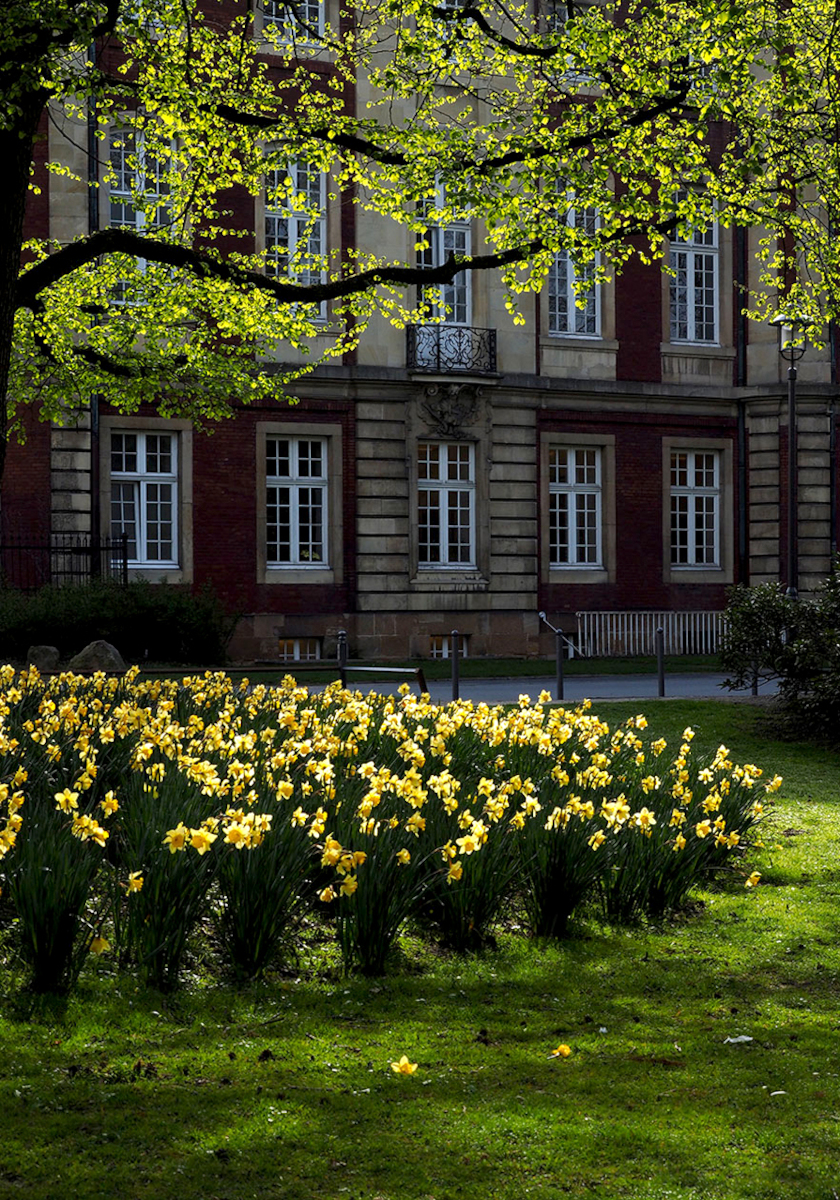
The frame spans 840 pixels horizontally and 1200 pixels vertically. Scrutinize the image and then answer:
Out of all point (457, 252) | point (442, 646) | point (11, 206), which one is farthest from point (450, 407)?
point (11, 206)

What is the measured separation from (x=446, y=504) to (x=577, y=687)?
871 centimetres

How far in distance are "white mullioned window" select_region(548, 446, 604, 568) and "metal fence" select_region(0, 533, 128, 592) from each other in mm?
9517

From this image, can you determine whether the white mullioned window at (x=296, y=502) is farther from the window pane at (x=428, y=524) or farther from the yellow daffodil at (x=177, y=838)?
the yellow daffodil at (x=177, y=838)

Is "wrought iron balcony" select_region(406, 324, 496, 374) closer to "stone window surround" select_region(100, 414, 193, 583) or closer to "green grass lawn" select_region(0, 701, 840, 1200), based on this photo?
"stone window surround" select_region(100, 414, 193, 583)

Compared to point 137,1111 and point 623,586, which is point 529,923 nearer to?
point 137,1111

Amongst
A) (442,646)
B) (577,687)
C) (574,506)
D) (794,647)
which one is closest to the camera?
(794,647)

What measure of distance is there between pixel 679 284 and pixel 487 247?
15.3 feet

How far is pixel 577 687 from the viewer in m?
21.9

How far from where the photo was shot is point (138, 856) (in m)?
5.71

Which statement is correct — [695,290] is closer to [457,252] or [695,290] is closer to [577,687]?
[457,252]

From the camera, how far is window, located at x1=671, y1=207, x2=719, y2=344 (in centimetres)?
3219

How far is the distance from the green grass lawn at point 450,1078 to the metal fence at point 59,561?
781 inches

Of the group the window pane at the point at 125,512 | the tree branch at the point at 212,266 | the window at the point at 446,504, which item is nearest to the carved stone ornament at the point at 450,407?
the window at the point at 446,504

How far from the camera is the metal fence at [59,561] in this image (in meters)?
25.3
